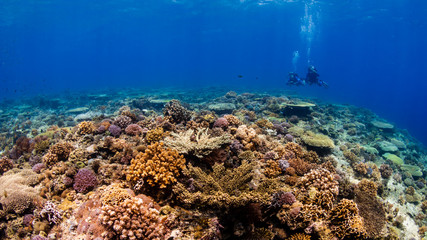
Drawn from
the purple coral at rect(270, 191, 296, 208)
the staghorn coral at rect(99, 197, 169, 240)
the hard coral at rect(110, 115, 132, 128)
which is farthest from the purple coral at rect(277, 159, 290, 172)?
the hard coral at rect(110, 115, 132, 128)

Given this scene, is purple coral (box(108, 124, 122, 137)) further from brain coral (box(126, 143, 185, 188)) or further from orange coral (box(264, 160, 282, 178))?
orange coral (box(264, 160, 282, 178))

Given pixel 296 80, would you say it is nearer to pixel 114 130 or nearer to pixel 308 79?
pixel 308 79

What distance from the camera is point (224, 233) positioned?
404 centimetres

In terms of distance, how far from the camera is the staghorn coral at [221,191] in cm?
373

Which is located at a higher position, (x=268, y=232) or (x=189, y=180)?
(x=189, y=180)

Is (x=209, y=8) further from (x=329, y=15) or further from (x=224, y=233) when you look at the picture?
(x=224, y=233)

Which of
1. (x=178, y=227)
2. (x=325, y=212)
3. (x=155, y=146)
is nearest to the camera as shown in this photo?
(x=178, y=227)

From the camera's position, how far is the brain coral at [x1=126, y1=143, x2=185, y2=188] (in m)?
4.75

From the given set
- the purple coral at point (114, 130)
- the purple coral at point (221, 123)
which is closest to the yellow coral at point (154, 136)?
the purple coral at point (114, 130)

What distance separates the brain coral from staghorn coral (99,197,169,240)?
2.98ft

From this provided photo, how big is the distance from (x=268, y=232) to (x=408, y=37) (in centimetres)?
10793

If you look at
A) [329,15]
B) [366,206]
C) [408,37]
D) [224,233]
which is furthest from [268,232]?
[408,37]

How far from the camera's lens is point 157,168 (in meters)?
4.86

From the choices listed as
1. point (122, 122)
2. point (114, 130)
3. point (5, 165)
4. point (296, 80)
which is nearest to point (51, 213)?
point (114, 130)
